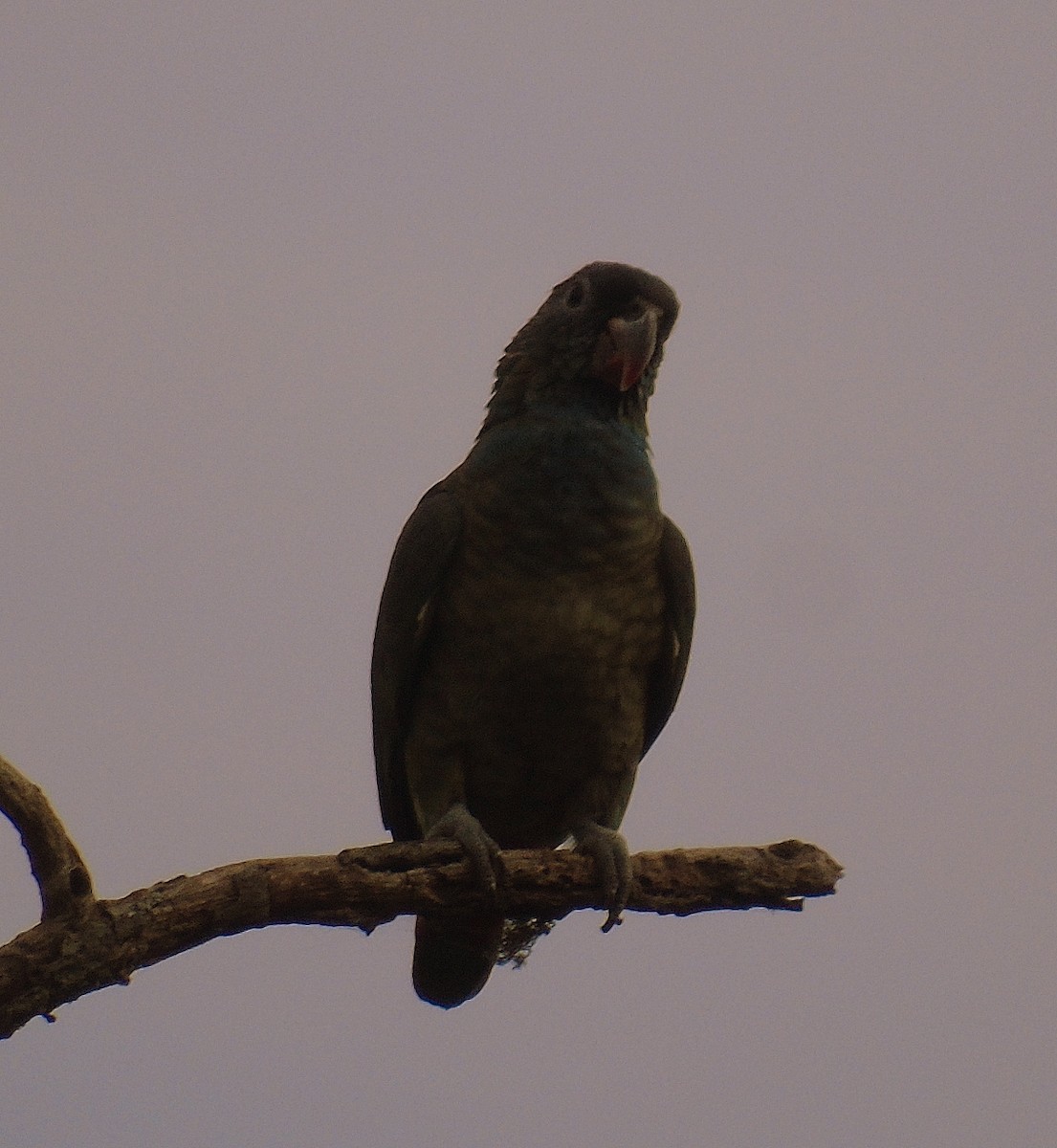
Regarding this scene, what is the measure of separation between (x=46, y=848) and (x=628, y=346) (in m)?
2.88

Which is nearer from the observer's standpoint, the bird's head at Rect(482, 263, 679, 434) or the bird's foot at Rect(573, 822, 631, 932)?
the bird's foot at Rect(573, 822, 631, 932)

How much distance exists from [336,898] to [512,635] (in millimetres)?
1361

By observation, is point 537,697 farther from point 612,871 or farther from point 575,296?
point 575,296

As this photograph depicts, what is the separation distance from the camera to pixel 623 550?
5328 millimetres

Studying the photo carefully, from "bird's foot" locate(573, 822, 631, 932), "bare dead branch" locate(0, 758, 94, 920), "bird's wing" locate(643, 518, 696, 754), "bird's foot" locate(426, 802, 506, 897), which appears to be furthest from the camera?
"bird's wing" locate(643, 518, 696, 754)

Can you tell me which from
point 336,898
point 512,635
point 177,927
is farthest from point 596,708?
point 177,927

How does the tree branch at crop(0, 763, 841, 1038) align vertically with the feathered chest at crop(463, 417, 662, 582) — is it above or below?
below

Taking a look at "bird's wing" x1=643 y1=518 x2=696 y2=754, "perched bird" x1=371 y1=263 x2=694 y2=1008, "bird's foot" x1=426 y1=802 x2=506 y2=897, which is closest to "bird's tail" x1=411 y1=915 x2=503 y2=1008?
"perched bird" x1=371 y1=263 x2=694 y2=1008

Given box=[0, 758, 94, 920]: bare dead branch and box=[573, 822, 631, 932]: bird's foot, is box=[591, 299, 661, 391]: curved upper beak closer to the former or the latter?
box=[573, 822, 631, 932]: bird's foot

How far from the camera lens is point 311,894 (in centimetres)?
416

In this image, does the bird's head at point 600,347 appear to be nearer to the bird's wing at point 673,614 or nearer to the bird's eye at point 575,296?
the bird's eye at point 575,296

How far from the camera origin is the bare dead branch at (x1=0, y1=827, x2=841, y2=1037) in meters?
3.74

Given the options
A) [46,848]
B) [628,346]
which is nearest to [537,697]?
[628,346]

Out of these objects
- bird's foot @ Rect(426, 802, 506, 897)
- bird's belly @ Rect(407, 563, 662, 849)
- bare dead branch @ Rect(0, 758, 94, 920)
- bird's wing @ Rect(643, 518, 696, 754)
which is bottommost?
bare dead branch @ Rect(0, 758, 94, 920)
